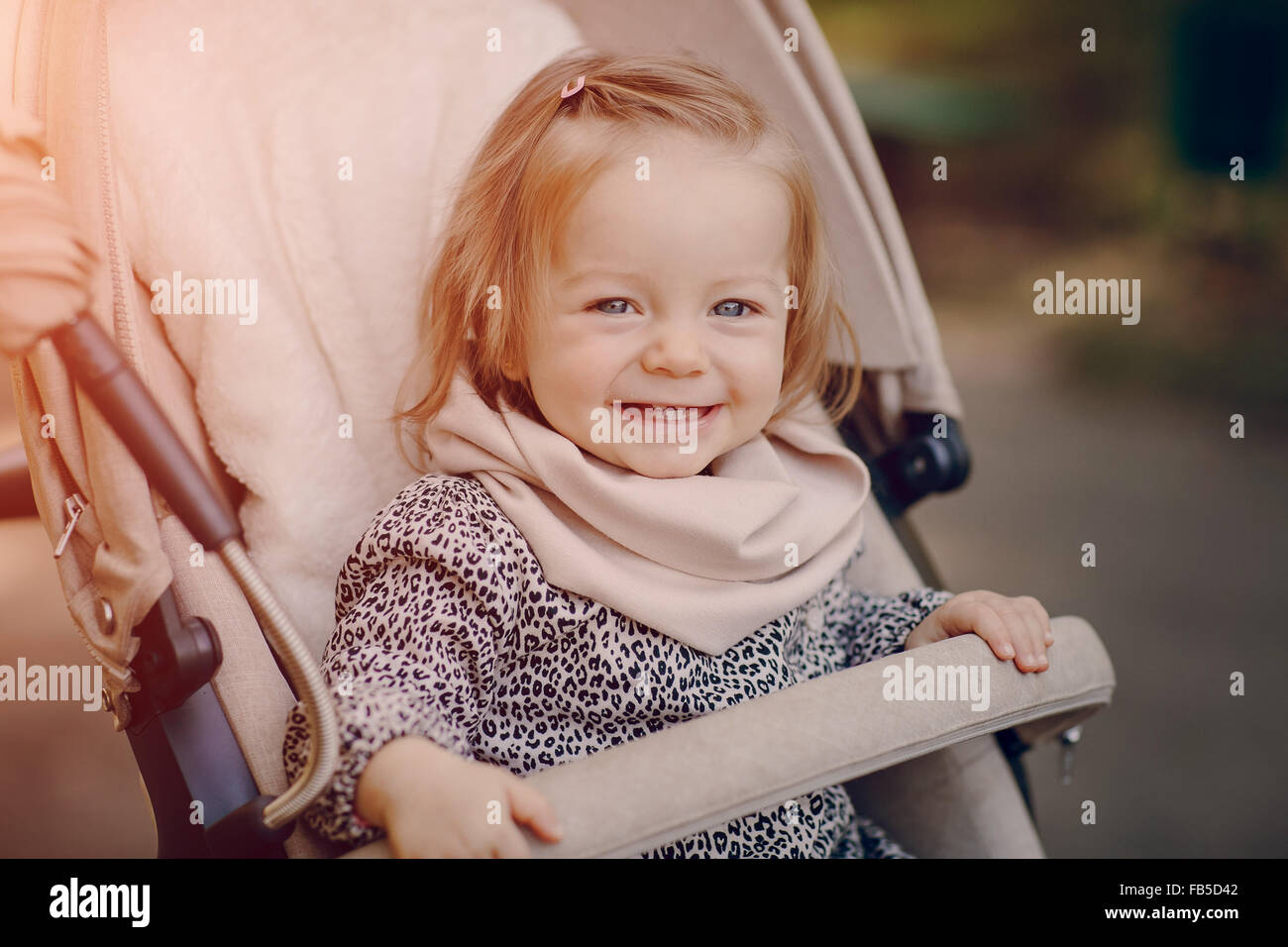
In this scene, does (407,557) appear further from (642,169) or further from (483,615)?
(642,169)

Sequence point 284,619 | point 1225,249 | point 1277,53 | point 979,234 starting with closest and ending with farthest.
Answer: point 284,619
point 1277,53
point 1225,249
point 979,234

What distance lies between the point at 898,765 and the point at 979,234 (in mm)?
1720

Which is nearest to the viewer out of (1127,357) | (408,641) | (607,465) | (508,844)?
(508,844)

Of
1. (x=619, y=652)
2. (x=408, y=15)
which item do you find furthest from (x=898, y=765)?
(x=408, y=15)

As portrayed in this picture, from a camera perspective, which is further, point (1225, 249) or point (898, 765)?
point (1225, 249)

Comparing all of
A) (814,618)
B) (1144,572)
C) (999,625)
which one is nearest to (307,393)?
(814,618)

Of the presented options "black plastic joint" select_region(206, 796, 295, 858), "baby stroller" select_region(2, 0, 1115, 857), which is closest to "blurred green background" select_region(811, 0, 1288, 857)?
"baby stroller" select_region(2, 0, 1115, 857)

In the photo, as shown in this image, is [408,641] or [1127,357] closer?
[408,641]

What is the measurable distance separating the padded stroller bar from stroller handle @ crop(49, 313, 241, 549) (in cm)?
20

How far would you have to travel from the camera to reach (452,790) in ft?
1.93

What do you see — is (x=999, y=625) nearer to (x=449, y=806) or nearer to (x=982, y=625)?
(x=982, y=625)

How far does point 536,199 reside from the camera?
2.44 feet

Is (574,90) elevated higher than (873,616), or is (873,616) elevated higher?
(574,90)

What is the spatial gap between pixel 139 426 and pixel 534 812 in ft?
0.99
